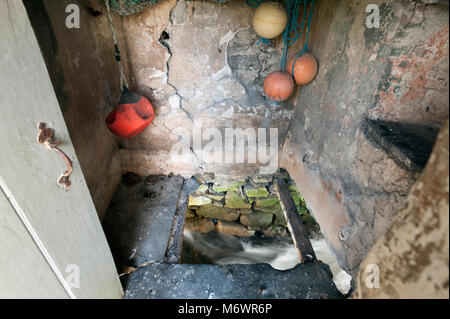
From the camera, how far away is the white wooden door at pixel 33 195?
33.4 inches

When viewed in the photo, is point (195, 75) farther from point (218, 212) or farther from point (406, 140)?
point (218, 212)

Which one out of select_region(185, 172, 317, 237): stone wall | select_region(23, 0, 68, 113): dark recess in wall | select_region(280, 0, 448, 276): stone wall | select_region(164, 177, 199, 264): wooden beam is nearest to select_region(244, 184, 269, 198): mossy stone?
select_region(185, 172, 317, 237): stone wall

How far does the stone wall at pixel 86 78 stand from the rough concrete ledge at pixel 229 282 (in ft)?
3.05

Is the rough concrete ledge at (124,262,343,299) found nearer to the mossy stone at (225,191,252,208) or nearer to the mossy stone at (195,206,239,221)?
the mossy stone at (225,191,252,208)

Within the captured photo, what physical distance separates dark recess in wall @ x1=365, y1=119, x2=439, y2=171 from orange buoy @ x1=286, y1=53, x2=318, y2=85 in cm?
88

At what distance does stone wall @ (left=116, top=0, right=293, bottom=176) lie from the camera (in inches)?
88.1

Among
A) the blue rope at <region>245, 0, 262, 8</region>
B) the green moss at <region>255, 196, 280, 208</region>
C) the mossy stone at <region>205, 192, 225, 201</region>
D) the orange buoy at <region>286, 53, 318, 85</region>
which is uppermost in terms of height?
the blue rope at <region>245, 0, 262, 8</region>

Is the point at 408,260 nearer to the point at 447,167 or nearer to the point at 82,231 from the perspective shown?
the point at 447,167

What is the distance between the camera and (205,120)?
9.23 ft

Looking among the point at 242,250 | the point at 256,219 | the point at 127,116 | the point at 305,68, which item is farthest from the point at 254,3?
the point at 242,250

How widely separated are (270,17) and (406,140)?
1.41m

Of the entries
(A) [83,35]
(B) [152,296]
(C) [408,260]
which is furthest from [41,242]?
(A) [83,35]

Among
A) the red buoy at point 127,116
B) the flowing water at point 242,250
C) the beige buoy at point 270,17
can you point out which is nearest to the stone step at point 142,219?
the red buoy at point 127,116

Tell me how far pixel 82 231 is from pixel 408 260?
1.46m
